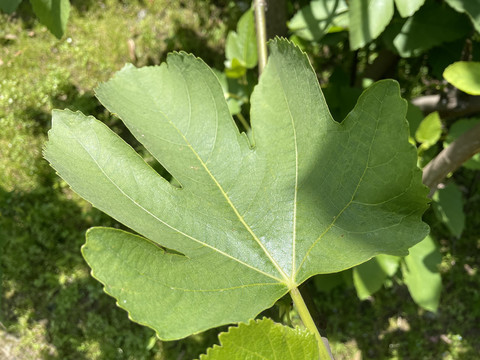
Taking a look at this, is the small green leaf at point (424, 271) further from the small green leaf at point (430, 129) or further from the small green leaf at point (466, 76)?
the small green leaf at point (466, 76)

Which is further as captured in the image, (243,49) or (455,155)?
(243,49)

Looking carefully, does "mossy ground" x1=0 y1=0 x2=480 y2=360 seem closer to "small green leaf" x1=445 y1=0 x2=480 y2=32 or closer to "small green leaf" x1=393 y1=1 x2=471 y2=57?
"small green leaf" x1=393 y1=1 x2=471 y2=57

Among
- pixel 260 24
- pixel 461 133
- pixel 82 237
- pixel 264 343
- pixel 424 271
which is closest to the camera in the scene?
pixel 264 343

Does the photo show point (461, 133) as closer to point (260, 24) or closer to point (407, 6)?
point (407, 6)

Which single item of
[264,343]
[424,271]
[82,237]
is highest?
[264,343]

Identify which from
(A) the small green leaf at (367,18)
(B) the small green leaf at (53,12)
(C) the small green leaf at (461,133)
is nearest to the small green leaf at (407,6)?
(A) the small green leaf at (367,18)

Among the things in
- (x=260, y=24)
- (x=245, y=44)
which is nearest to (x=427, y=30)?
(x=245, y=44)

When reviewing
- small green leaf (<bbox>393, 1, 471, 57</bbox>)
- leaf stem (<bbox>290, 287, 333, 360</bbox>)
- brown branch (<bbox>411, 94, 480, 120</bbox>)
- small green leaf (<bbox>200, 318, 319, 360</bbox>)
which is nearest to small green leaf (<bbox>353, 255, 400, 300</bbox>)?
brown branch (<bbox>411, 94, 480, 120</bbox>)
